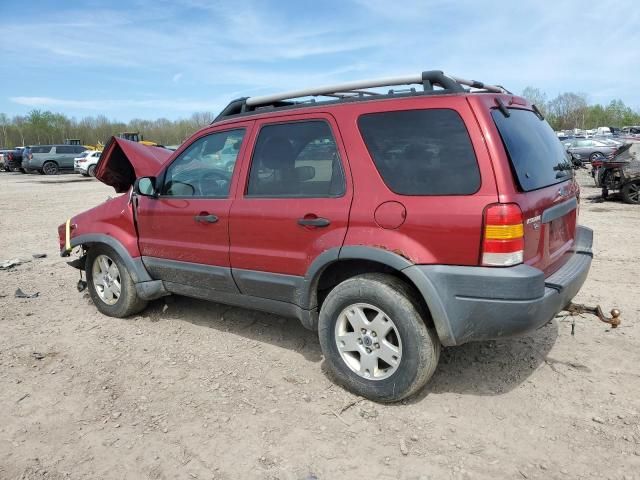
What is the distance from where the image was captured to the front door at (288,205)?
10.8ft

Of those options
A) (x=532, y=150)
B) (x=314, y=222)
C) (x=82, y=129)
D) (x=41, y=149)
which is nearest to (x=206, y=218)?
(x=314, y=222)

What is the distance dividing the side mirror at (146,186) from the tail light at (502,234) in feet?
9.31

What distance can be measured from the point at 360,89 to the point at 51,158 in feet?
107

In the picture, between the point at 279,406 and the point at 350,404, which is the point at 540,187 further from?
the point at 279,406

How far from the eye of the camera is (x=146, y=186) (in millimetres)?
4332

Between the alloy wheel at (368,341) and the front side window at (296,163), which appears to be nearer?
the alloy wheel at (368,341)

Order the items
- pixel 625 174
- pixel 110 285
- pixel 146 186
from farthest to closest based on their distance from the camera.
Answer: pixel 625 174, pixel 110 285, pixel 146 186

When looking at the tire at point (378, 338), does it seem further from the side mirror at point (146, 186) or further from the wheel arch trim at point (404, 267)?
the side mirror at point (146, 186)

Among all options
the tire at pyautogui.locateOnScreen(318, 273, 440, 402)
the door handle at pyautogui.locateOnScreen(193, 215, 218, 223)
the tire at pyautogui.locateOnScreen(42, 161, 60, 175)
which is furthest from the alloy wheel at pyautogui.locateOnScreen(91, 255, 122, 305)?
the tire at pyautogui.locateOnScreen(42, 161, 60, 175)

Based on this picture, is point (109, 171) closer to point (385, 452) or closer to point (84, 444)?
point (84, 444)

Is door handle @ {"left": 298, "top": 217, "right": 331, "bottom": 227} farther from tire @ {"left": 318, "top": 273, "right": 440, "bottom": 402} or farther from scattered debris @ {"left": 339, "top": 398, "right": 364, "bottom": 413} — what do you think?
scattered debris @ {"left": 339, "top": 398, "right": 364, "bottom": 413}

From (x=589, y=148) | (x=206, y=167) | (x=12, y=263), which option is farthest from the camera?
(x=589, y=148)

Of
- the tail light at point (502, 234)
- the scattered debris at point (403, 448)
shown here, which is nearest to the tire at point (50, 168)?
the scattered debris at point (403, 448)

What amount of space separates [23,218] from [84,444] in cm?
1093
